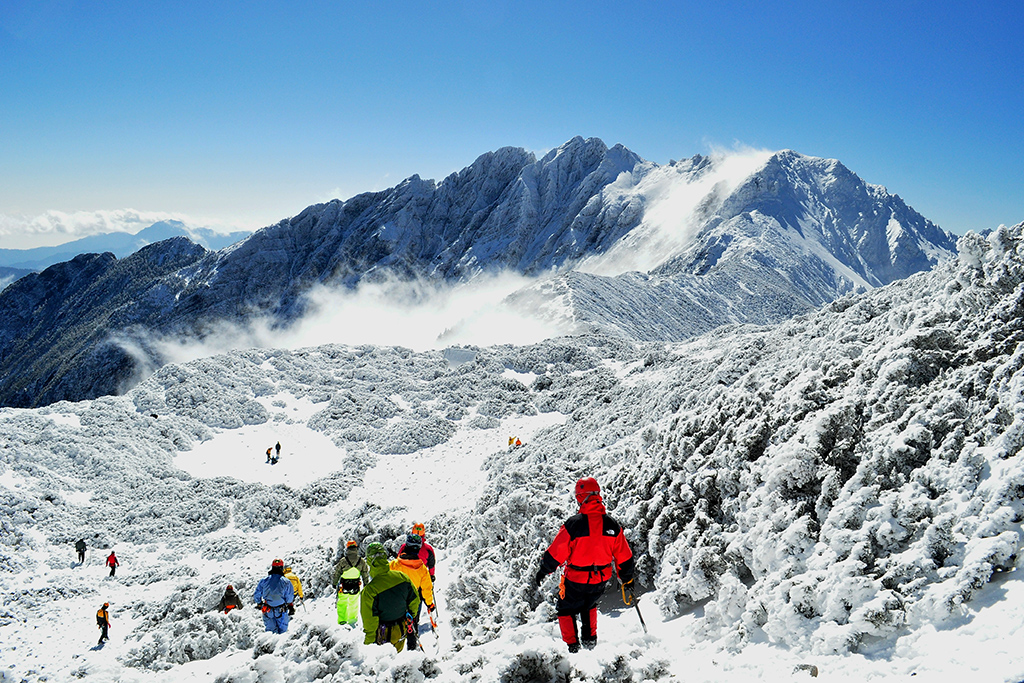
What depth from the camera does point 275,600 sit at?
32.9 feet

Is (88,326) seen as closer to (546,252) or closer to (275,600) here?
(546,252)

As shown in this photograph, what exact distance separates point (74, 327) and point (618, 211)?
545ft

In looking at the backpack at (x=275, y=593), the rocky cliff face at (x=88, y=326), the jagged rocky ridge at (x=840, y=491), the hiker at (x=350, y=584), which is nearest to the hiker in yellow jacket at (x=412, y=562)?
A: the hiker at (x=350, y=584)

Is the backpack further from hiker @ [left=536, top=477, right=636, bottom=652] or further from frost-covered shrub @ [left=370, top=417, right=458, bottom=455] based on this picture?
→ frost-covered shrub @ [left=370, top=417, right=458, bottom=455]

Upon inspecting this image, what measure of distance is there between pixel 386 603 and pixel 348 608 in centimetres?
283

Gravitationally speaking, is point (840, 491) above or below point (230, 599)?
above

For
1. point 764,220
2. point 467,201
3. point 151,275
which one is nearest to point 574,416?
point 764,220

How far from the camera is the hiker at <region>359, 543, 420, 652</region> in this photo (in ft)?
23.5

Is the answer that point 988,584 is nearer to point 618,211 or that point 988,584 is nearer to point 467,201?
point 618,211

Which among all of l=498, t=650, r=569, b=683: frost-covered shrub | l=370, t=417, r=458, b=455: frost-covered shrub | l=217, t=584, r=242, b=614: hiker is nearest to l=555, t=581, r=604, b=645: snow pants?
l=498, t=650, r=569, b=683: frost-covered shrub

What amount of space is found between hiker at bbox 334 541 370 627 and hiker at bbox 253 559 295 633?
91 centimetres

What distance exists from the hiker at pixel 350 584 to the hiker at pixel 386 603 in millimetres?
1720

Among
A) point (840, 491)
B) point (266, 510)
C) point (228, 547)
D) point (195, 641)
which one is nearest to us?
point (840, 491)

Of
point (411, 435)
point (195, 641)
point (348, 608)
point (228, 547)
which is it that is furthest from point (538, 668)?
point (411, 435)
